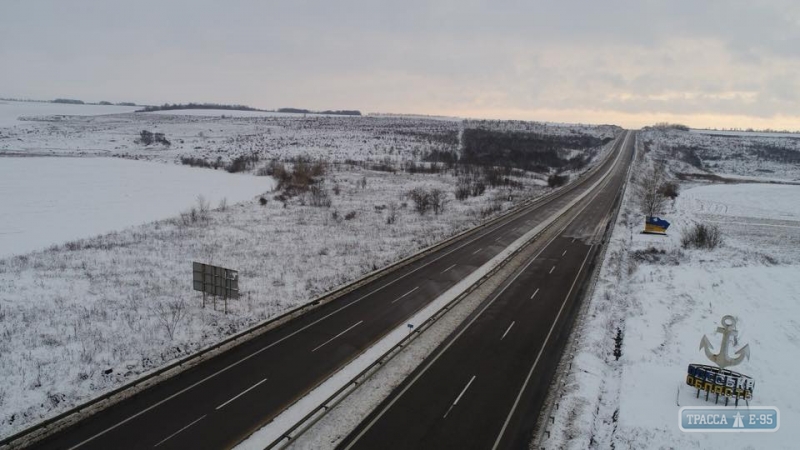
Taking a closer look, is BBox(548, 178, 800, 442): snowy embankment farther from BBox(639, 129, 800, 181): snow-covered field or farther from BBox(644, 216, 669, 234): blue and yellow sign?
BBox(639, 129, 800, 181): snow-covered field

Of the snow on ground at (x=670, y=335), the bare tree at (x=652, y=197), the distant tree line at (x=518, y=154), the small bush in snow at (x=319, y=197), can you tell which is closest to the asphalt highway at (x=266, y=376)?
the snow on ground at (x=670, y=335)

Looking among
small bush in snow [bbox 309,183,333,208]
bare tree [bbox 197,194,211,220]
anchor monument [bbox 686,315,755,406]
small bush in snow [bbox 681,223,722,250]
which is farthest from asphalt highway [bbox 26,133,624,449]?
small bush in snow [bbox 309,183,333,208]

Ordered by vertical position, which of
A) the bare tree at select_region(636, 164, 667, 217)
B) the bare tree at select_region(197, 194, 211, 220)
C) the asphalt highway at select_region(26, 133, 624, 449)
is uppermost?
the bare tree at select_region(636, 164, 667, 217)

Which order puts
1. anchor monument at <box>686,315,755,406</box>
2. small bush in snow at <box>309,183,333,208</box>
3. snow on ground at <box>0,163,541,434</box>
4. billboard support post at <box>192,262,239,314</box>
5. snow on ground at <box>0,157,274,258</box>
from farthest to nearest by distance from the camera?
1. small bush in snow at <box>309,183,333,208</box>
2. snow on ground at <box>0,157,274,258</box>
3. billboard support post at <box>192,262,239,314</box>
4. snow on ground at <box>0,163,541,434</box>
5. anchor monument at <box>686,315,755,406</box>

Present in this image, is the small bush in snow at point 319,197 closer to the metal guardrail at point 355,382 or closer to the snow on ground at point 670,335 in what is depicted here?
the metal guardrail at point 355,382

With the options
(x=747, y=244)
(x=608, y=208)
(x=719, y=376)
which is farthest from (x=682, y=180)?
(x=719, y=376)

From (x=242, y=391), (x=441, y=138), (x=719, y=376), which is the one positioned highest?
(x=441, y=138)

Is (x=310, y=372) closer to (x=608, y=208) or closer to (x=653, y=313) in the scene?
(x=653, y=313)
